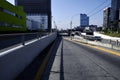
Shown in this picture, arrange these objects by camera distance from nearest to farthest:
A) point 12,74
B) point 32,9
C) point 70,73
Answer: point 12,74 → point 70,73 → point 32,9

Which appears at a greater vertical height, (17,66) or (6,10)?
(6,10)

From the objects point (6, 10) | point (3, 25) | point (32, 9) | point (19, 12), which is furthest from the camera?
point (32, 9)

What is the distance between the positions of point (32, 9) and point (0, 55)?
9597 cm

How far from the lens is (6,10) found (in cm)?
6550

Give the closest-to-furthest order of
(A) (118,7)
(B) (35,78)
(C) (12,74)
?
(C) (12,74)
(B) (35,78)
(A) (118,7)

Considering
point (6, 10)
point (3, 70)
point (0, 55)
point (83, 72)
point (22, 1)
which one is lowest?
point (83, 72)

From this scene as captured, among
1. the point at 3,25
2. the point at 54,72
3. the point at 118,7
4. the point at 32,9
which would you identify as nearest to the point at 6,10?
the point at 3,25

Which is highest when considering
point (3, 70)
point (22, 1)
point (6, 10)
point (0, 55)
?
point (22, 1)

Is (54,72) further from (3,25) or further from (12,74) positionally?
(3,25)

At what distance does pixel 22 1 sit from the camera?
340 ft

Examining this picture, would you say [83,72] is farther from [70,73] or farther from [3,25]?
[3,25]

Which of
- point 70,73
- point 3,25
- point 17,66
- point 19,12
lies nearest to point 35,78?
point 17,66

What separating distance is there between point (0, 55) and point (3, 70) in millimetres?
466

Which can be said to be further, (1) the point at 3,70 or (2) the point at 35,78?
(2) the point at 35,78
